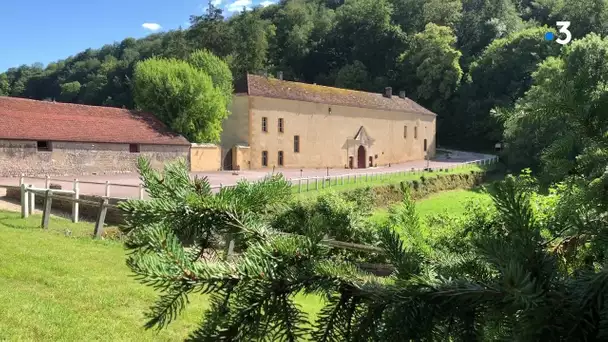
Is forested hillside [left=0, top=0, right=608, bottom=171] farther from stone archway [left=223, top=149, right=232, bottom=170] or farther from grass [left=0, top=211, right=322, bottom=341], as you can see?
grass [left=0, top=211, right=322, bottom=341]

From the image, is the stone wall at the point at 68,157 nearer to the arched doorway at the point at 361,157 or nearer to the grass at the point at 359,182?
the grass at the point at 359,182

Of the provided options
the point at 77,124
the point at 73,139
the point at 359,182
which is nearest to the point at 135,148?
the point at 77,124

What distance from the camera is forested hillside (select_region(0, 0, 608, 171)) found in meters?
64.1

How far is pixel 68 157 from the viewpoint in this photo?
31.1m

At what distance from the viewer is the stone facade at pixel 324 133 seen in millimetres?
45438

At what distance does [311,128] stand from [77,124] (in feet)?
72.6

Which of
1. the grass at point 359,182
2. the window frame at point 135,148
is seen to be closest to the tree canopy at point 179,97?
the window frame at point 135,148

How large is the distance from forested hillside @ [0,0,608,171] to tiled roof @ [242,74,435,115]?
391 inches

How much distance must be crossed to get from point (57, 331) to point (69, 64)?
125629mm

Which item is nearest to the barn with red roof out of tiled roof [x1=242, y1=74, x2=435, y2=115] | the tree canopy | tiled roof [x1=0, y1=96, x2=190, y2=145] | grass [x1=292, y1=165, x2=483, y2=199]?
tiled roof [x1=0, y1=96, x2=190, y2=145]

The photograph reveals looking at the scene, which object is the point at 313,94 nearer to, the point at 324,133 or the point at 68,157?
the point at 324,133

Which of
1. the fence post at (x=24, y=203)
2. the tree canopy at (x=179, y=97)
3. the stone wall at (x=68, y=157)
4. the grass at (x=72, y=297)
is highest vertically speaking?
the tree canopy at (x=179, y=97)

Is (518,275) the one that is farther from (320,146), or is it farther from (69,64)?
(69,64)

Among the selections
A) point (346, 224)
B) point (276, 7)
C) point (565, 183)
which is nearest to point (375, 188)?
point (346, 224)
